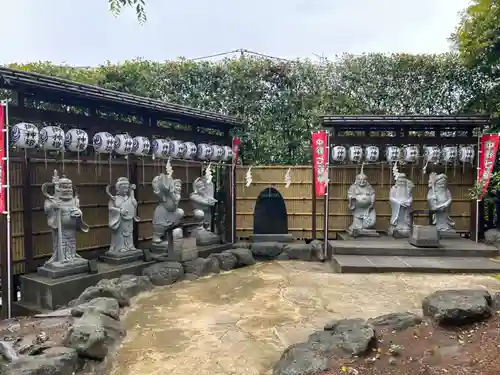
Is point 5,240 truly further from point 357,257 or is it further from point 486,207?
point 486,207

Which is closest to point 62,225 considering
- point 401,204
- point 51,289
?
point 51,289

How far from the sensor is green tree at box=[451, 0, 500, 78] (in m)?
11.3

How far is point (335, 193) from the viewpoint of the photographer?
12773 millimetres

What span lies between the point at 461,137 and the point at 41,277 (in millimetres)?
11414

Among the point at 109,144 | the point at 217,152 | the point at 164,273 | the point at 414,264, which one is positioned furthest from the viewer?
the point at 217,152

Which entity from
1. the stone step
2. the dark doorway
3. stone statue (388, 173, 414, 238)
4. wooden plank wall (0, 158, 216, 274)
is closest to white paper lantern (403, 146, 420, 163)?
stone statue (388, 173, 414, 238)

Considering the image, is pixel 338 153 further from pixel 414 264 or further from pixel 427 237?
pixel 414 264

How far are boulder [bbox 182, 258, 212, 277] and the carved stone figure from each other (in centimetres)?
129

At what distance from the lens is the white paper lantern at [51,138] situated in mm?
7379

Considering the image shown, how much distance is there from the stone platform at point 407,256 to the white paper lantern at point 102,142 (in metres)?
5.76

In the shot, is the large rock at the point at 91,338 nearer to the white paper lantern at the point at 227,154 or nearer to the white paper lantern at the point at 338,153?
the white paper lantern at the point at 227,154

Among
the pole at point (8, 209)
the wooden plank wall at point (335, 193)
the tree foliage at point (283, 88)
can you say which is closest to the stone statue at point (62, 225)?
the pole at point (8, 209)

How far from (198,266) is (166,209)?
1560 millimetres

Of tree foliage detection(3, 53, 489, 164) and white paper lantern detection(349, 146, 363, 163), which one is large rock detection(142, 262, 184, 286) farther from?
tree foliage detection(3, 53, 489, 164)
